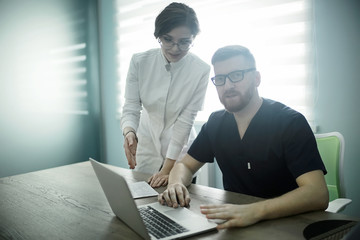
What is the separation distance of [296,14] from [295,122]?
126cm

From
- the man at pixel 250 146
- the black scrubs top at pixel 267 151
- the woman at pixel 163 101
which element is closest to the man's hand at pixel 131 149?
the woman at pixel 163 101

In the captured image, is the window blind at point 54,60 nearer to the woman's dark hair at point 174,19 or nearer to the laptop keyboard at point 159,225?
the woman's dark hair at point 174,19

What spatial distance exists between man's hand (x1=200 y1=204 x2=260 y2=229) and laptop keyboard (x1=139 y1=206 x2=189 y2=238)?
0.11 m

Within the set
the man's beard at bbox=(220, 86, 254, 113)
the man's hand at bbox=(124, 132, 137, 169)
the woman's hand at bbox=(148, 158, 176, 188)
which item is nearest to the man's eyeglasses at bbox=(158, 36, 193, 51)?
the man's beard at bbox=(220, 86, 254, 113)

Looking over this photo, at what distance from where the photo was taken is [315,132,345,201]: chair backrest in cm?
154

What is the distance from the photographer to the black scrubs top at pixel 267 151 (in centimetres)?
122

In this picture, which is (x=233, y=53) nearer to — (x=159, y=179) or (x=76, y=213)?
(x=159, y=179)

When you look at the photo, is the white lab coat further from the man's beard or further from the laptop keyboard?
the laptop keyboard

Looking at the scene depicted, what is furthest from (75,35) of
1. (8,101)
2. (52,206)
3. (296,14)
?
(52,206)

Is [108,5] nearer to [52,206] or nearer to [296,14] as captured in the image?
[296,14]

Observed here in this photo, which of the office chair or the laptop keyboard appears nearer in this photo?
the laptop keyboard

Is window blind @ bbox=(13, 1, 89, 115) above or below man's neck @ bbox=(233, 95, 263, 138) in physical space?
above

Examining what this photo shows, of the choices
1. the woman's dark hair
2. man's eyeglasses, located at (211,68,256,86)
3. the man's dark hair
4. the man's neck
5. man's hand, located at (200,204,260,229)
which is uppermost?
the woman's dark hair

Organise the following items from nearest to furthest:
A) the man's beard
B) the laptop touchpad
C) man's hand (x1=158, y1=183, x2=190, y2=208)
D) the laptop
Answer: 1. the laptop
2. the laptop touchpad
3. man's hand (x1=158, y1=183, x2=190, y2=208)
4. the man's beard
